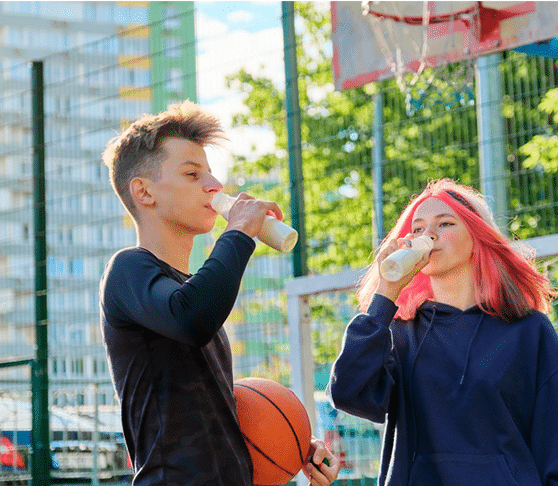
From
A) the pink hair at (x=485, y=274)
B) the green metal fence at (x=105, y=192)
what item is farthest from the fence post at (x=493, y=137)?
the pink hair at (x=485, y=274)

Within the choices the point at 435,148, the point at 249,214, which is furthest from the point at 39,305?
A: the point at 249,214

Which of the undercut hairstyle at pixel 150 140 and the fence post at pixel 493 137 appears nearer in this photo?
the undercut hairstyle at pixel 150 140

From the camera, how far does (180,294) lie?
2.17m

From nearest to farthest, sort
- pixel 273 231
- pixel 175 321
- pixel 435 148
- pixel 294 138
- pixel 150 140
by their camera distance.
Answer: pixel 175 321 → pixel 273 231 → pixel 150 140 → pixel 294 138 → pixel 435 148

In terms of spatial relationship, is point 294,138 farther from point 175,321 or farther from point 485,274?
point 175,321

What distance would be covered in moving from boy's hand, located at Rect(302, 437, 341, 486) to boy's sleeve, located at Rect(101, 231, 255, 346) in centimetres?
82

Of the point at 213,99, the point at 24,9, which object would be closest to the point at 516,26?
the point at 213,99

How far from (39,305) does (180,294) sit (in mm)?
4488

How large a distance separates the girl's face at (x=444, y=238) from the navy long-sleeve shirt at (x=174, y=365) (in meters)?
0.80

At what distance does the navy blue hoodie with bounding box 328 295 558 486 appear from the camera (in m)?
2.56

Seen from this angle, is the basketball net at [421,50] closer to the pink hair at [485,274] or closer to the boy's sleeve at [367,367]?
the pink hair at [485,274]

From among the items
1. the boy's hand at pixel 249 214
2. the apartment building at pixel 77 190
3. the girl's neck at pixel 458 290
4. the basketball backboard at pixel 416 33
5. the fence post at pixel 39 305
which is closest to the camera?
the boy's hand at pixel 249 214

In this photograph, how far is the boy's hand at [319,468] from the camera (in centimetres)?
279

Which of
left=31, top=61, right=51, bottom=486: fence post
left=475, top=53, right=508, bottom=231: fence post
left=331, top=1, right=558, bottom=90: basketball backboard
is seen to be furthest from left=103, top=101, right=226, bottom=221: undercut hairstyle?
left=31, top=61, right=51, bottom=486: fence post
